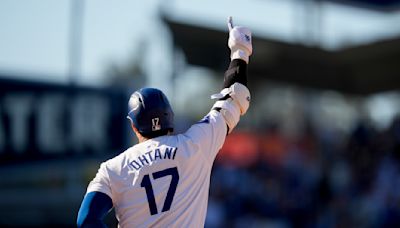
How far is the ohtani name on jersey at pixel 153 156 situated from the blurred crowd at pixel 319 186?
9.13 metres

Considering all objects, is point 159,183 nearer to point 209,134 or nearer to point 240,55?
point 209,134

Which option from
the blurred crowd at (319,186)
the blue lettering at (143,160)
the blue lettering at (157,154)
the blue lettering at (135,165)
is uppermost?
the blue lettering at (157,154)

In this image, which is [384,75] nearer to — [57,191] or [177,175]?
[57,191]

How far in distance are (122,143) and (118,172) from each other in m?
12.4

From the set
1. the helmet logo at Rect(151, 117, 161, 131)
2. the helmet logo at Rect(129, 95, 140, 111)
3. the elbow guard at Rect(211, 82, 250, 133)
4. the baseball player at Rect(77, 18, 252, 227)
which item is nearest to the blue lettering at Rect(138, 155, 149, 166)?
the baseball player at Rect(77, 18, 252, 227)

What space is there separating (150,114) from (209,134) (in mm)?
380

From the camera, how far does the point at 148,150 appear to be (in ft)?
16.3

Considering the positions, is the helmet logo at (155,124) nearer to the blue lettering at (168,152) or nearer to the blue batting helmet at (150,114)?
the blue batting helmet at (150,114)

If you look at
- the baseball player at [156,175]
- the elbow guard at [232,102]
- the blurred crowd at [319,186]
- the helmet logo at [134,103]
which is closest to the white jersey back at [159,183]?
the baseball player at [156,175]

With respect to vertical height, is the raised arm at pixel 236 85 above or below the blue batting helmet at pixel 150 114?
above

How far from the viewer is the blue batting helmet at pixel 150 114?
5.05 meters

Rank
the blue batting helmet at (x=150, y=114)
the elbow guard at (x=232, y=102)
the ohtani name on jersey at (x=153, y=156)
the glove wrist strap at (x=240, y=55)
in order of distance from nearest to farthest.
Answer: the ohtani name on jersey at (x=153, y=156)
the blue batting helmet at (x=150, y=114)
the elbow guard at (x=232, y=102)
the glove wrist strap at (x=240, y=55)

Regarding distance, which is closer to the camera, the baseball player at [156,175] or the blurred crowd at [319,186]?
the baseball player at [156,175]

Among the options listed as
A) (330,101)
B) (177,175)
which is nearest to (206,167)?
(177,175)
